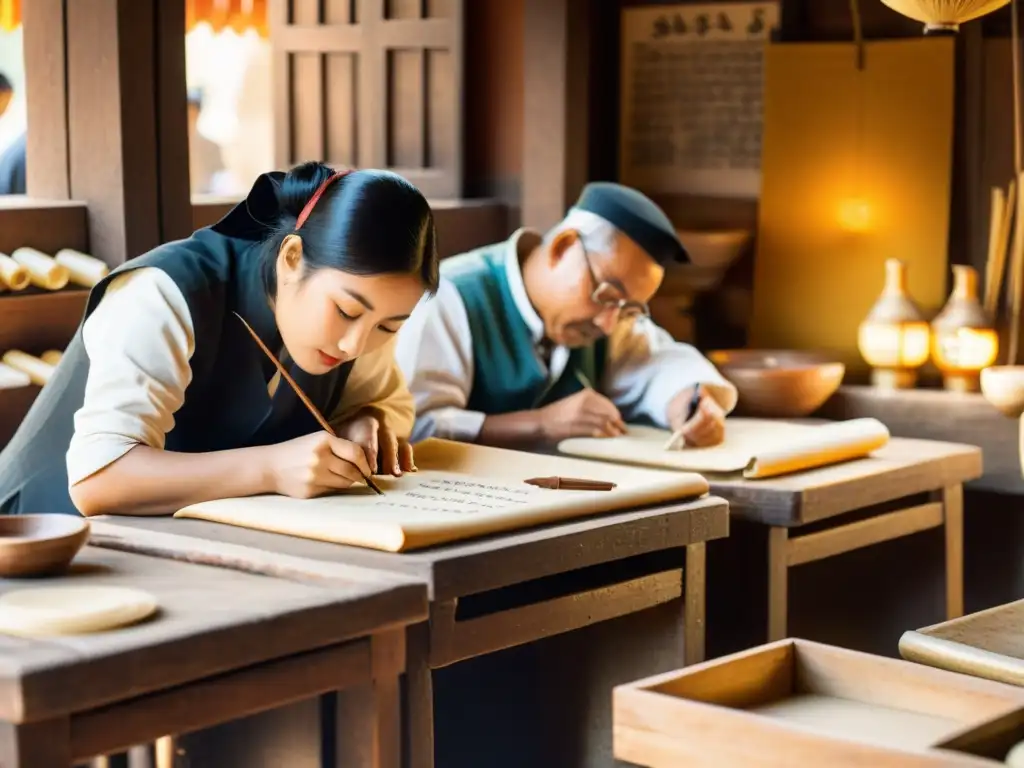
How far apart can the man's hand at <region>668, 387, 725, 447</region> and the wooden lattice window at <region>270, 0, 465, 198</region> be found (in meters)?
1.60

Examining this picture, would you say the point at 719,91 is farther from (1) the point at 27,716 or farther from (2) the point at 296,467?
(1) the point at 27,716

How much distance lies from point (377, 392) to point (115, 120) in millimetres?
1064

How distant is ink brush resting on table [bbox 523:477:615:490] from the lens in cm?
303

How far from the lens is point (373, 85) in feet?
17.5

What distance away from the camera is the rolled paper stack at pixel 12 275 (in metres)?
3.68

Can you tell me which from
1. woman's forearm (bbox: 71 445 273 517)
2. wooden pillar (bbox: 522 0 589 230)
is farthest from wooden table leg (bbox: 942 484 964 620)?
woman's forearm (bbox: 71 445 273 517)

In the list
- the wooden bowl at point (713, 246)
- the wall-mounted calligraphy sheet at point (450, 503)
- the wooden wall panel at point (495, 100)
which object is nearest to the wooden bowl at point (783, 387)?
the wooden bowl at point (713, 246)

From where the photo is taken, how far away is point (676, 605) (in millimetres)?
3100

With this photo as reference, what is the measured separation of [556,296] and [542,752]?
1169 millimetres

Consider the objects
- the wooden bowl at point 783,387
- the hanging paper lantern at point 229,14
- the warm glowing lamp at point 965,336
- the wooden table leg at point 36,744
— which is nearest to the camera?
the wooden table leg at point 36,744

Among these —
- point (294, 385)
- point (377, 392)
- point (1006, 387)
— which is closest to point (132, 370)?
point (294, 385)

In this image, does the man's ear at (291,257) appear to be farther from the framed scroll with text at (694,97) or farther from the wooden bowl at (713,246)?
the framed scroll with text at (694,97)

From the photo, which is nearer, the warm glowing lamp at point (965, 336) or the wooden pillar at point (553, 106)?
the warm glowing lamp at point (965, 336)

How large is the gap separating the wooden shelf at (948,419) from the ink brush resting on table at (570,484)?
1924 millimetres
